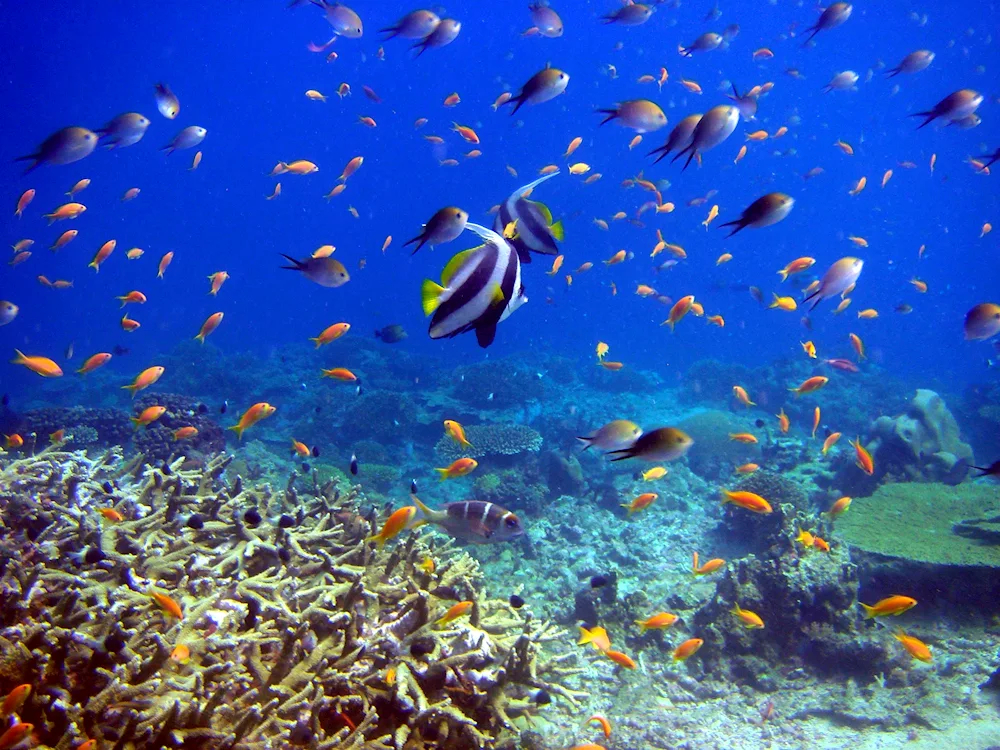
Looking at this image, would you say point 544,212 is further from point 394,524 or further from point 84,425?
point 84,425

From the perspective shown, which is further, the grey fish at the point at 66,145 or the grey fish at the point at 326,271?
the grey fish at the point at 66,145

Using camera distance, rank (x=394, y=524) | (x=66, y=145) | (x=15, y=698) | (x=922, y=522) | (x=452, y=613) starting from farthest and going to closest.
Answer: (x=922, y=522) → (x=66, y=145) → (x=394, y=524) → (x=452, y=613) → (x=15, y=698)

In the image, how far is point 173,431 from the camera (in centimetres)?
934

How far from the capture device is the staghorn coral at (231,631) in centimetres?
225

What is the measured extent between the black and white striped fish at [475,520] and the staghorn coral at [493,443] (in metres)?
7.01

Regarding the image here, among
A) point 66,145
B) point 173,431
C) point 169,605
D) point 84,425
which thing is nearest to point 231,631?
point 169,605

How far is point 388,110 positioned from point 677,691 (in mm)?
115416

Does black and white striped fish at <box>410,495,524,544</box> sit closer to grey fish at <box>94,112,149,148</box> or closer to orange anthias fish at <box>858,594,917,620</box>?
orange anthias fish at <box>858,594,917,620</box>

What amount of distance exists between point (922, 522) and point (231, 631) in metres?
9.50

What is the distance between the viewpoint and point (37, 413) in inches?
428

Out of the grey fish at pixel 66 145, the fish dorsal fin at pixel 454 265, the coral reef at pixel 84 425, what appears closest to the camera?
the fish dorsal fin at pixel 454 265

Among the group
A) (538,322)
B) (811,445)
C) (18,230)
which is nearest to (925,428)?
(811,445)

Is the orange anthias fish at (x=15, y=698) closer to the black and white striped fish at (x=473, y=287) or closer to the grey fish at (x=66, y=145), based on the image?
the black and white striped fish at (x=473, y=287)

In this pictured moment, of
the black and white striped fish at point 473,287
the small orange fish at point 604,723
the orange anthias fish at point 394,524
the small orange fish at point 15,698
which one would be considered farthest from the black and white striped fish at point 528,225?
the small orange fish at point 604,723
